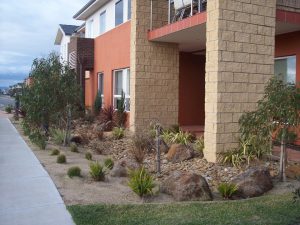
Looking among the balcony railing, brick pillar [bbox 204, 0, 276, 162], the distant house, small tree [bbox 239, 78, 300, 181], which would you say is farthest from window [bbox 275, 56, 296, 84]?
the distant house

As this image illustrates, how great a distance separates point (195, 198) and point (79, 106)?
806cm

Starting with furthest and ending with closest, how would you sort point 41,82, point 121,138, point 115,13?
point 115,13, point 121,138, point 41,82

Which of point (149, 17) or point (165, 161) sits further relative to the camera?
point (149, 17)

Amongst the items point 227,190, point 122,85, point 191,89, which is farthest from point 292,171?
point 122,85

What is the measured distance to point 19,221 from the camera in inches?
219

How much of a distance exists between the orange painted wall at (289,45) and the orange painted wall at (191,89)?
5388 millimetres

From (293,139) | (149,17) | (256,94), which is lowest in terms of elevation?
(293,139)

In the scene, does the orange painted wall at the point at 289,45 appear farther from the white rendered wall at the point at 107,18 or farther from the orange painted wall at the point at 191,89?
the white rendered wall at the point at 107,18

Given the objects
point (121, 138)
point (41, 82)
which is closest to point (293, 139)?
point (121, 138)

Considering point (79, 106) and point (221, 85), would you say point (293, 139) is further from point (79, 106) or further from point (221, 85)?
point (79, 106)

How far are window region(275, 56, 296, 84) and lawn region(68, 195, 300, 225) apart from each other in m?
6.22

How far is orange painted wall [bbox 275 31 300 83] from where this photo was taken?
11.7 metres

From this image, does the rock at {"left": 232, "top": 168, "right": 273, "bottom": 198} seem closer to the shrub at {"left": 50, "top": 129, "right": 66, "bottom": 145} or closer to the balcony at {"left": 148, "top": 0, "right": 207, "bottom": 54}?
the balcony at {"left": 148, "top": 0, "right": 207, "bottom": 54}

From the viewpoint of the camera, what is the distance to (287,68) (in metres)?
12.2
